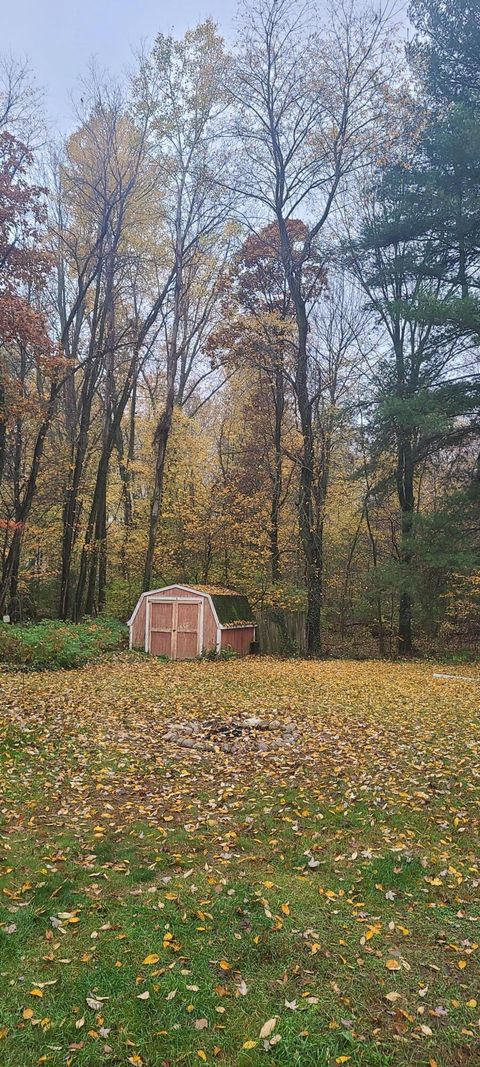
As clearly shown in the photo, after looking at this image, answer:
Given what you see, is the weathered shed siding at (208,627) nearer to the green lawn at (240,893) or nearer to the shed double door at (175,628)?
the shed double door at (175,628)

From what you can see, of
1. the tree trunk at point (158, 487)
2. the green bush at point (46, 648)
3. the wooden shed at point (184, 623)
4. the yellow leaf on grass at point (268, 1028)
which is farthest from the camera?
the tree trunk at point (158, 487)

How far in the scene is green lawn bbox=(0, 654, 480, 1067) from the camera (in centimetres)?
280

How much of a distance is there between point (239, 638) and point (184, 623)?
195cm

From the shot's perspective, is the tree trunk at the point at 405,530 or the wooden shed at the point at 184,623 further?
the wooden shed at the point at 184,623

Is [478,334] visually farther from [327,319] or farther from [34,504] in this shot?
[34,504]

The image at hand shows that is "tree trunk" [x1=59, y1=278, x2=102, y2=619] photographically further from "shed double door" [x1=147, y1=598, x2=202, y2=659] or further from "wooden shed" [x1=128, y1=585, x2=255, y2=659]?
"shed double door" [x1=147, y1=598, x2=202, y2=659]

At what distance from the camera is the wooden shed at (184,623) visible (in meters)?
17.0

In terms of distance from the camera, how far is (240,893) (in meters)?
3.99

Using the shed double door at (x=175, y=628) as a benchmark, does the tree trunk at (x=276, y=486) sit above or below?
above

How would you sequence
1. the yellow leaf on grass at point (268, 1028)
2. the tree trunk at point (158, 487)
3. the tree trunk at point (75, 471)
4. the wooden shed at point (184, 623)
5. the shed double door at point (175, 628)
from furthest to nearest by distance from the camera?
the tree trunk at point (75, 471), the tree trunk at point (158, 487), the shed double door at point (175, 628), the wooden shed at point (184, 623), the yellow leaf on grass at point (268, 1028)

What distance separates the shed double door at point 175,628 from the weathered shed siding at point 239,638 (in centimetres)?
78

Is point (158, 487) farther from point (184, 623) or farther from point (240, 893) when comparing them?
point (240, 893)

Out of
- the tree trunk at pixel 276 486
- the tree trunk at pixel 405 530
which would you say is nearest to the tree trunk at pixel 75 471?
the tree trunk at pixel 276 486

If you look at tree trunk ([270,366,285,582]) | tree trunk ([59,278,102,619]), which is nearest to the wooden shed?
tree trunk ([270,366,285,582])
